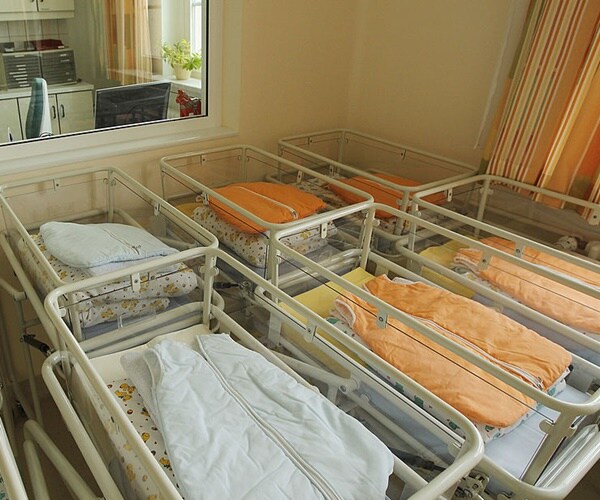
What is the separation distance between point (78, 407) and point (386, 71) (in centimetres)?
218

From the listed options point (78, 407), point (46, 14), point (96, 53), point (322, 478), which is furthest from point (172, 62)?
point (322, 478)

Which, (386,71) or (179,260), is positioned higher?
(386,71)

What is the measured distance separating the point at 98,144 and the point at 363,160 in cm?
137

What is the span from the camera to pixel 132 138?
2.27 m

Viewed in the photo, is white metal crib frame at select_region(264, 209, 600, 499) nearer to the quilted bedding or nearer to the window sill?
the quilted bedding

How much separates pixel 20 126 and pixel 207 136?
0.76 meters

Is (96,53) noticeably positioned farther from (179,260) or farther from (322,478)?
(322,478)

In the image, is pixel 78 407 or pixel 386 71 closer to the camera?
pixel 78 407

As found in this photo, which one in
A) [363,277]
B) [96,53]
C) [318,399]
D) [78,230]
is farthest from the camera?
[96,53]

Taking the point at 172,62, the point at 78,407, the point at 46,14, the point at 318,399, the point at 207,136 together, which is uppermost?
the point at 46,14

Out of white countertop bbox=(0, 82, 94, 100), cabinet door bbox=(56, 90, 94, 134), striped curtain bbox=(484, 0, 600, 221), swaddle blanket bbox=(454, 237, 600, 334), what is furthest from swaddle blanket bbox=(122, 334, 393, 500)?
striped curtain bbox=(484, 0, 600, 221)

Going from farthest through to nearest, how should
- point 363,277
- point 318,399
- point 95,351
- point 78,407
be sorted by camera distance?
point 363,277, point 95,351, point 78,407, point 318,399

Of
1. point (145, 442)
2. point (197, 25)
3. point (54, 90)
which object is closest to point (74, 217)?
point (54, 90)

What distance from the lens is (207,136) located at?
241cm
